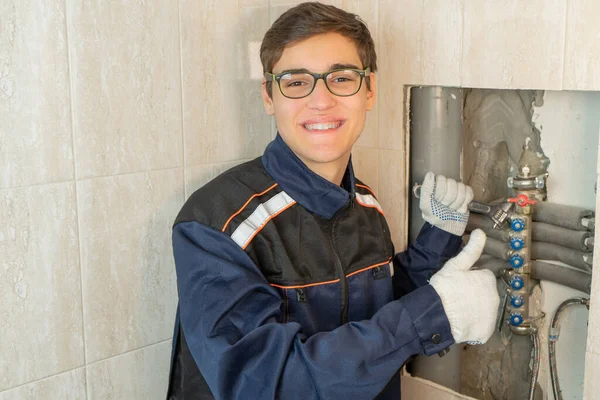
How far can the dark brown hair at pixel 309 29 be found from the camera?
60.9 inches

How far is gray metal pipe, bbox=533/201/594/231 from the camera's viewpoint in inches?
66.0

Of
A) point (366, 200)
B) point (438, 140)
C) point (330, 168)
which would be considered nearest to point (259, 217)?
point (330, 168)

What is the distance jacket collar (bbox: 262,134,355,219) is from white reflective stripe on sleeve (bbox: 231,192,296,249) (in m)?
0.02

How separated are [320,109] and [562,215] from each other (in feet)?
2.08

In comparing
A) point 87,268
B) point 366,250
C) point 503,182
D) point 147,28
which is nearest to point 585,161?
point 503,182

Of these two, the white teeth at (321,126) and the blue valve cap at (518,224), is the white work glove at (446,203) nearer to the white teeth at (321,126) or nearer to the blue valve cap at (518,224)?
the blue valve cap at (518,224)

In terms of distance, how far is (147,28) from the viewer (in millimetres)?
1646

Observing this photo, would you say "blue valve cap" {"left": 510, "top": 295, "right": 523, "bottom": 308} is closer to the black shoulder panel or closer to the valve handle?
the valve handle

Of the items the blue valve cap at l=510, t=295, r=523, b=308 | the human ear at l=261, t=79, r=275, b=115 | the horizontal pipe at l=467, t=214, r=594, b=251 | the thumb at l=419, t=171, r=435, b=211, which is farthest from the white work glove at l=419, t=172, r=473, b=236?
the human ear at l=261, t=79, r=275, b=115

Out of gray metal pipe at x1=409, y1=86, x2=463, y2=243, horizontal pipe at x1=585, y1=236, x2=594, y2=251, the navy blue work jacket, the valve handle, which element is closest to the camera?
the navy blue work jacket

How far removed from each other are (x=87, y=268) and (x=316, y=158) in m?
0.54

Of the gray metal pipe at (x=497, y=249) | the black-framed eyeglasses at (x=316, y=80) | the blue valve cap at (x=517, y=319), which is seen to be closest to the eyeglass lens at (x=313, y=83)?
the black-framed eyeglasses at (x=316, y=80)

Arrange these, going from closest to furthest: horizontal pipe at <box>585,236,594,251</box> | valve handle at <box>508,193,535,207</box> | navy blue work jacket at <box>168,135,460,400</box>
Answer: navy blue work jacket at <box>168,135,460,400</box>, horizontal pipe at <box>585,236,594,251</box>, valve handle at <box>508,193,535,207</box>

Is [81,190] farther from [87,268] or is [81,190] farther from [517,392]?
[517,392]
